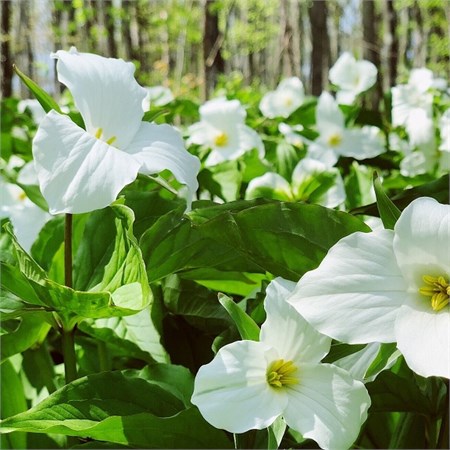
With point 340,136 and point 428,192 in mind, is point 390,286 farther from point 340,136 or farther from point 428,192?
point 340,136

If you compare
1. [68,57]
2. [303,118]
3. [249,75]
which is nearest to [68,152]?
[68,57]

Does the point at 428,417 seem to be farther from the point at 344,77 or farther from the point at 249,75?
the point at 249,75

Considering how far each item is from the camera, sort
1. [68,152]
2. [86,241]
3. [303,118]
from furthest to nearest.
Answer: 1. [303,118]
2. [86,241]
3. [68,152]

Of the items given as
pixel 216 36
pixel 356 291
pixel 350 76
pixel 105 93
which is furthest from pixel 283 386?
pixel 216 36

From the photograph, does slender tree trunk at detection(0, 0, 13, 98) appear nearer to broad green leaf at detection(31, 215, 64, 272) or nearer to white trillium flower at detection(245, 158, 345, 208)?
white trillium flower at detection(245, 158, 345, 208)

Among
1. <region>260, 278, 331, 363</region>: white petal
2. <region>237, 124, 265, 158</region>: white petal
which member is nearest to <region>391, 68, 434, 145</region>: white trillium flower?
<region>237, 124, 265, 158</region>: white petal

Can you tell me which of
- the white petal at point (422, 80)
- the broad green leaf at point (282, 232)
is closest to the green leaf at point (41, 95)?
the broad green leaf at point (282, 232)
